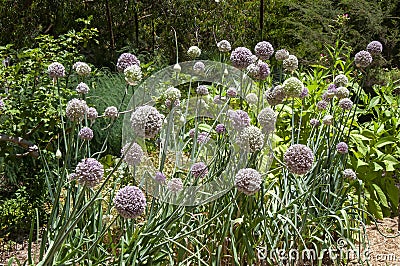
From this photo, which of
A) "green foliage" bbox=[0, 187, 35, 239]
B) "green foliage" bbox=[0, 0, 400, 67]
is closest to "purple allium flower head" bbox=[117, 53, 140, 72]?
"green foliage" bbox=[0, 187, 35, 239]

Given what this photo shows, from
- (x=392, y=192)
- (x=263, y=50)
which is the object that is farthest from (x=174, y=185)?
(x=392, y=192)

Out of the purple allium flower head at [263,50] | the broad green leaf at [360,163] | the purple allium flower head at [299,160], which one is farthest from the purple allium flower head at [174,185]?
the broad green leaf at [360,163]

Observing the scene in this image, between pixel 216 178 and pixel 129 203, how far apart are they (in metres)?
0.83

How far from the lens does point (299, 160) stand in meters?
1.44

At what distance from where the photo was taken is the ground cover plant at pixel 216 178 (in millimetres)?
1424

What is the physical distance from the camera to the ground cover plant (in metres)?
1.42

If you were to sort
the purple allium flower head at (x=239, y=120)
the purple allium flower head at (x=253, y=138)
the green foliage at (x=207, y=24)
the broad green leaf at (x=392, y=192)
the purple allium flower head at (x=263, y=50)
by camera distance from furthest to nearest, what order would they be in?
the green foliage at (x=207, y=24) → the broad green leaf at (x=392, y=192) → the purple allium flower head at (x=263, y=50) → the purple allium flower head at (x=239, y=120) → the purple allium flower head at (x=253, y=138)

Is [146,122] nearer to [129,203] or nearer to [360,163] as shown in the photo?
[129,203]

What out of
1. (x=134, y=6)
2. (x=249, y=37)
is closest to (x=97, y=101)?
(x=134, y=6)

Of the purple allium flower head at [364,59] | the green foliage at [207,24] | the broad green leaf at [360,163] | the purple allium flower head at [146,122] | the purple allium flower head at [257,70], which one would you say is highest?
the green foliage at [207,24]

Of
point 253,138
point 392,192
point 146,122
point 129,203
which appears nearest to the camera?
point 146,122

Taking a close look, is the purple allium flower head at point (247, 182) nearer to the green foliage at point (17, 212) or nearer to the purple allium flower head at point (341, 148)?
the purple allium flower head at point (341, 148)

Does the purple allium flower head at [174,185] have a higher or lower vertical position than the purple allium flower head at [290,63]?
lower

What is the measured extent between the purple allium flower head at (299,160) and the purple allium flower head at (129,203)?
1.47 feet
